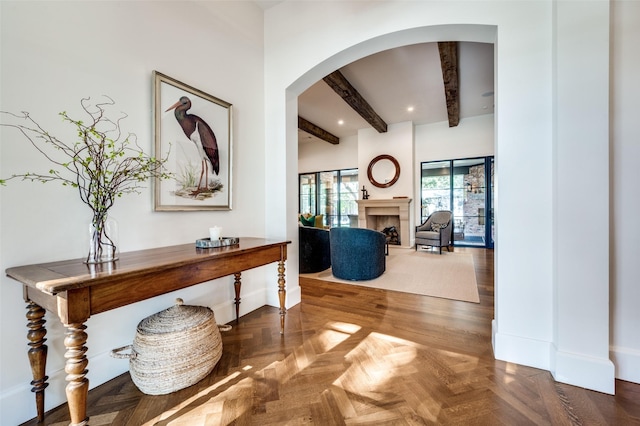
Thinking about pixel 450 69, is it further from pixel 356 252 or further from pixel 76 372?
pixel 76 372

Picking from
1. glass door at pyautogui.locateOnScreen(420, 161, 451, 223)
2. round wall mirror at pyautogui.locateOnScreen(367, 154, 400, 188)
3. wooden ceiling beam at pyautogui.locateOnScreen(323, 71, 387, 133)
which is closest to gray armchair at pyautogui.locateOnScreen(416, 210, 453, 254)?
glass door at pyautogui.locateOnScreen(420, 161, 451, 223)

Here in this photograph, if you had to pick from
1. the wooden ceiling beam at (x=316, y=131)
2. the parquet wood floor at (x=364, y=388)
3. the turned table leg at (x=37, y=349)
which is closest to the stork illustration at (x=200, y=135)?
the turned table leg at (x=37, y=349)

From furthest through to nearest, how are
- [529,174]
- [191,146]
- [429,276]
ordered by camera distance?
1. [429,276]
2. [191,146]
3. [529,174]

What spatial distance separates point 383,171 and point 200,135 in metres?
5.34

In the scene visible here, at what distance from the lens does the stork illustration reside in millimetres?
1881

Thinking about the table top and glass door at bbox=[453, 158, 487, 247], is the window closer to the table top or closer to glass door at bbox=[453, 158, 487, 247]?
glass door at bbox=[453, 158, 487, 247]

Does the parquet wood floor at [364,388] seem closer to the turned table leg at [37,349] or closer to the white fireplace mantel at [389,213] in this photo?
the turned table leg at [37,349]

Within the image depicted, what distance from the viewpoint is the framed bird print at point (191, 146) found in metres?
1.76

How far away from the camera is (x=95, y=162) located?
1366 millimetres

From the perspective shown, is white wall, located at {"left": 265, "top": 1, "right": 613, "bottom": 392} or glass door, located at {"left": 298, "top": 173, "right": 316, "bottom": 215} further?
glass door, located at {"left": 298, "top": 173, "right": 316, "bottom": 215}

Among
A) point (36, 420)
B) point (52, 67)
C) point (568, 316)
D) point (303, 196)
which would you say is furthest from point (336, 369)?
point (303, 196)

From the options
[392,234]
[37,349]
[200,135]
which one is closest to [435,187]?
[392,234]

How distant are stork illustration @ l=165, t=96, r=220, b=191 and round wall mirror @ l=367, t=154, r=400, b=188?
5121 mm

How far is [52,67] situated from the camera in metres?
1.29
